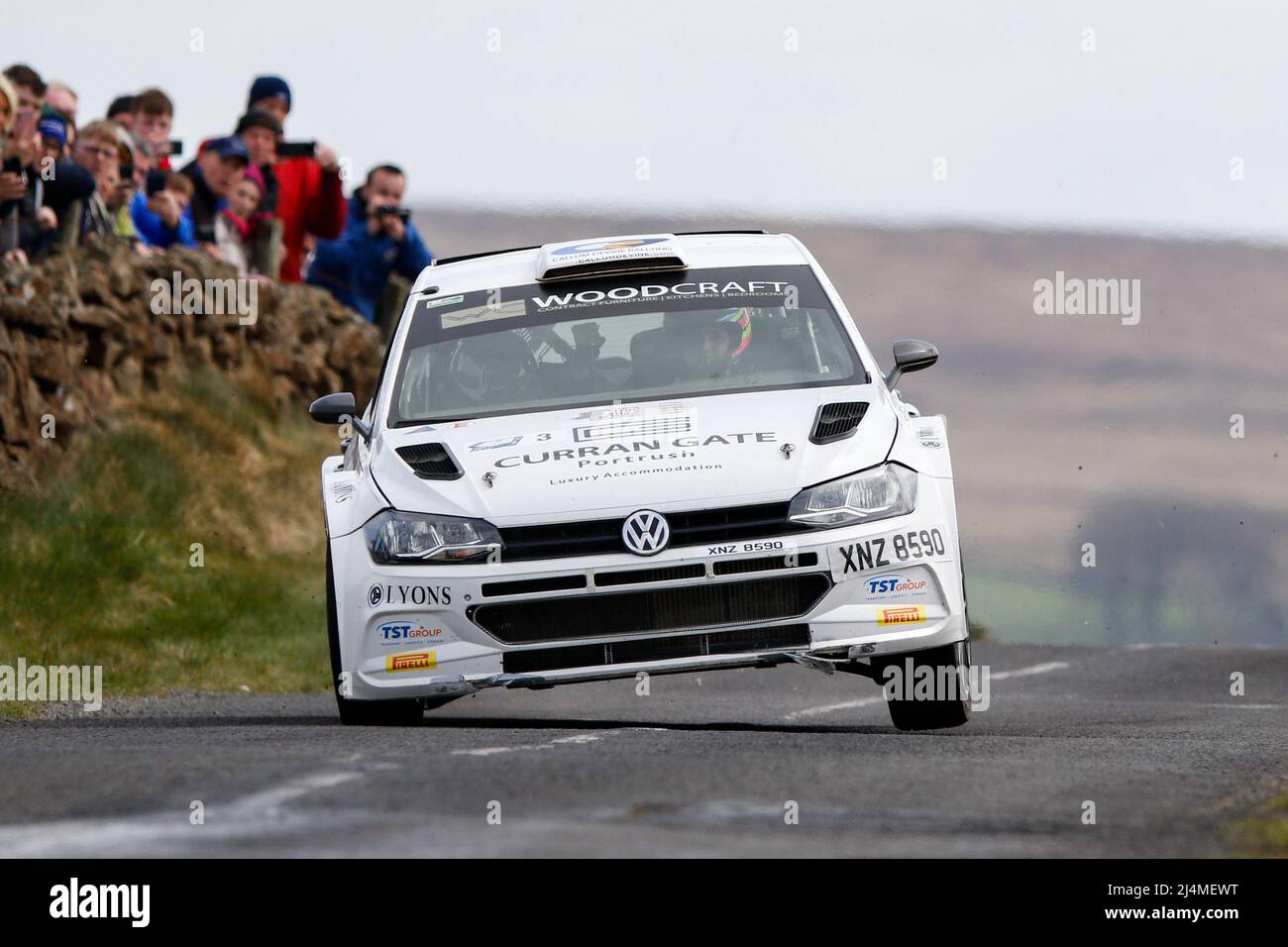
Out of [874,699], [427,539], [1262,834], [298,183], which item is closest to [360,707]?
[427,539]

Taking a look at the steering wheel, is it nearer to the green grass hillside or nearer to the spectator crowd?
the green grass hillside

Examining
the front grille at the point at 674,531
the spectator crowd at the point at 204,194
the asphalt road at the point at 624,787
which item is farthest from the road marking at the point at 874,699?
the spectator crowd at the point at 204,194

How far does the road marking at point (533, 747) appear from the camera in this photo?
7.03 m

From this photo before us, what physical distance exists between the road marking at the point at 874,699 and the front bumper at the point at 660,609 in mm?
2940

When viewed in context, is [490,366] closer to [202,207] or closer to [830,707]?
[830,707]

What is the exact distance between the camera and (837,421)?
840 cm

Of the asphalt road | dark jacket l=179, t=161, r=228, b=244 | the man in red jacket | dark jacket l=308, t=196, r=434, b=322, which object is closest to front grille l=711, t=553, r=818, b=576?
the asphalt road

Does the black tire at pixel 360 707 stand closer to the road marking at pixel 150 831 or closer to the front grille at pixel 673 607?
the front grille at pixel 673 607

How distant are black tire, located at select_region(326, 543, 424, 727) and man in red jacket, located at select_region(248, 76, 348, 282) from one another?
36.6 feet

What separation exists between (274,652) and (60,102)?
461cm

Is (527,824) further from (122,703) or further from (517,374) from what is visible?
(122,703)

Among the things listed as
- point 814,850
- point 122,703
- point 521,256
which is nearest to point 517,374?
point 521,256
